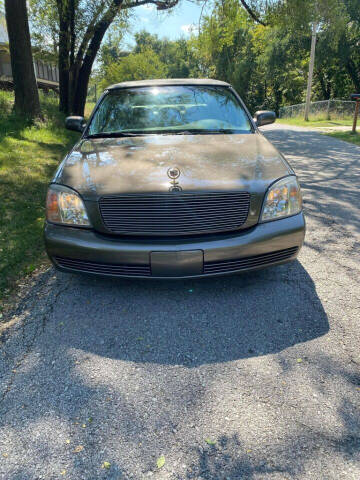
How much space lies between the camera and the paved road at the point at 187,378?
162cm

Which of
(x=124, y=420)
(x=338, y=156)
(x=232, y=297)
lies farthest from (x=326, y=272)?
(x=338, y=156)

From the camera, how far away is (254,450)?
1.64m

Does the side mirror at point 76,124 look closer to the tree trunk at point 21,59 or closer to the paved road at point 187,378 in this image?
the paved road at point 187,378

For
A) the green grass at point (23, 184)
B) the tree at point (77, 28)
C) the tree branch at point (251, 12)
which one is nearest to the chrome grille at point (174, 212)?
the green grass at point (23, 184)

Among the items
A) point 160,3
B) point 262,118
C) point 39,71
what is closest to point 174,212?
point 262,118

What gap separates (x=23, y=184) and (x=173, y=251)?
3.88 metres

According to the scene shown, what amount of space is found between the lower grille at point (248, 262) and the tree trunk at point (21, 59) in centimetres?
852

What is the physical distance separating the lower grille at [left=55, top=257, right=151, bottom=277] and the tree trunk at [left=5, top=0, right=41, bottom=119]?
7964mm

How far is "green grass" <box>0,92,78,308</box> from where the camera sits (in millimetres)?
3570

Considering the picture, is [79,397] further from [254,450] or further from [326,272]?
[326,272]

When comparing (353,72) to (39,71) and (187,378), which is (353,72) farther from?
(187,378)

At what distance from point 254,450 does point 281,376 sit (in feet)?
1.74

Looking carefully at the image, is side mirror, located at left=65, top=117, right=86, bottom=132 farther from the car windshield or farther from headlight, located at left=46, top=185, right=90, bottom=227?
headlight, located at left=46, top=185, right=90, bottom=227

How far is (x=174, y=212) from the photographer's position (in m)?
2.58
